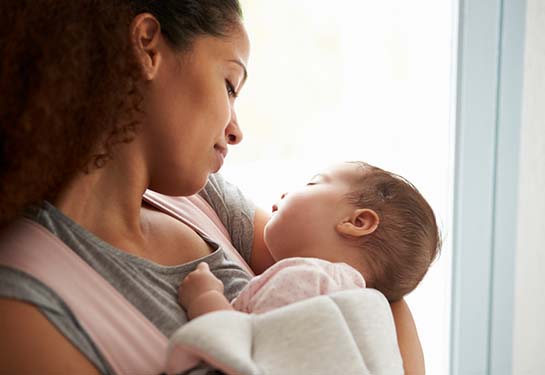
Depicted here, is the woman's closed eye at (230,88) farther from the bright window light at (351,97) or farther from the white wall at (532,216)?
the white wall at (532,216)

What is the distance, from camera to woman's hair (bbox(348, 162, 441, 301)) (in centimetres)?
136

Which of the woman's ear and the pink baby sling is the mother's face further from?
the pink baby sling

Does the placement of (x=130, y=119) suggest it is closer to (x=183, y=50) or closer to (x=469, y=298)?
(x=183, y=50)

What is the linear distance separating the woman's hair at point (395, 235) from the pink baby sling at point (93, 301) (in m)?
0.51

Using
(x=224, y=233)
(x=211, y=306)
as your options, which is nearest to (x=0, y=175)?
(x=211, y=306)

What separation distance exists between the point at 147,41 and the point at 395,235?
0.62m

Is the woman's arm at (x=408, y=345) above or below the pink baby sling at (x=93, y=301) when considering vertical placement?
below

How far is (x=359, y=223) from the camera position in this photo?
1372 mm

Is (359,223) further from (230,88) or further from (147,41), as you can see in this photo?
(147,41)

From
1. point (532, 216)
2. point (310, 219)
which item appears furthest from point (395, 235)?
point (532, 216)

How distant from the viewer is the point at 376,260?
4.46 ft

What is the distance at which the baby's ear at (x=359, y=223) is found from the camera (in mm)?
1345

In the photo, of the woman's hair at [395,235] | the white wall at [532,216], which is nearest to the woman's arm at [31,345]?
the woman's hair at [395,235]

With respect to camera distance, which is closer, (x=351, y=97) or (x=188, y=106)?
(x=188, y=106)
